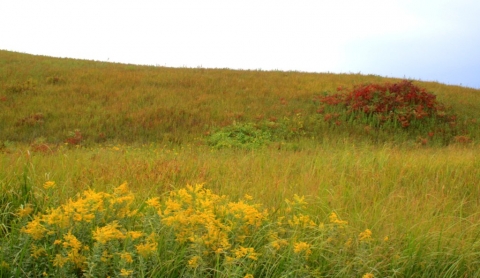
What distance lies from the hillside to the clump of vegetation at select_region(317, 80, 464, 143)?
69 centimetres

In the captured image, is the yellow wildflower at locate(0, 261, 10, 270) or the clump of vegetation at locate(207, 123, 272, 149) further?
the clump of vegetation at locate(207, 123, 272, 149)

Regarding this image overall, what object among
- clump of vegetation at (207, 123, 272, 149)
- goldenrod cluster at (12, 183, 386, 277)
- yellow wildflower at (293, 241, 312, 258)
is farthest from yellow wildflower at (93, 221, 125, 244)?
clump of vegetation at (207, 123, 272, 149)

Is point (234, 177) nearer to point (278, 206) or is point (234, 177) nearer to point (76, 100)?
point (278, 206)

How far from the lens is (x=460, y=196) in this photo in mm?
5453

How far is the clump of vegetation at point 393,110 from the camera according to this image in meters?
13.6

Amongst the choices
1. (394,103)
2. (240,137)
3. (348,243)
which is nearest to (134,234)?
(348,243)

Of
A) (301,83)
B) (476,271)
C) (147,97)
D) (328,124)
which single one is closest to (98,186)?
(476,271)

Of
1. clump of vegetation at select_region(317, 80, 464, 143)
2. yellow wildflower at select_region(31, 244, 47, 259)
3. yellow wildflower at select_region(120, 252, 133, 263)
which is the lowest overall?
yellow wildflower at select_region(31, 244, 47, 259)

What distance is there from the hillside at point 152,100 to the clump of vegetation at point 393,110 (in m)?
0.69

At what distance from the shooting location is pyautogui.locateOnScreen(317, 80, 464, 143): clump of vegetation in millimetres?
13609

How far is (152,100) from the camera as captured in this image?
15.7 meters

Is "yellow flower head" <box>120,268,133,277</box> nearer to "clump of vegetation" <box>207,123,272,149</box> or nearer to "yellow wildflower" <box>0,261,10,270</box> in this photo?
"yellow wildflower" <box>0,261,10,270</box>

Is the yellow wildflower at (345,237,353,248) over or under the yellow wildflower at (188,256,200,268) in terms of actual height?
over

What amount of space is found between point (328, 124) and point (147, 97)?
665 centimetres
